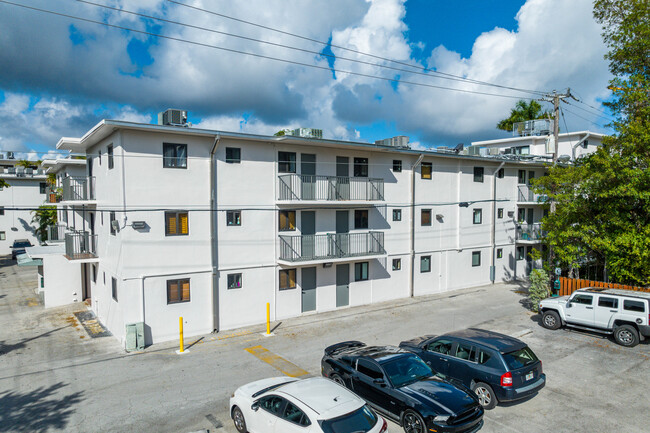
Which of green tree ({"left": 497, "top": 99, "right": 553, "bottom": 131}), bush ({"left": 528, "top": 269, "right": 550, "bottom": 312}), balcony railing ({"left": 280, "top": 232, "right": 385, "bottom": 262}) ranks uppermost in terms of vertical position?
green tree ({"left": 497, "top": 99, "right": 553, "bottom": 131})

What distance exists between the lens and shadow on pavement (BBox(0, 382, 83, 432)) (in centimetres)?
923

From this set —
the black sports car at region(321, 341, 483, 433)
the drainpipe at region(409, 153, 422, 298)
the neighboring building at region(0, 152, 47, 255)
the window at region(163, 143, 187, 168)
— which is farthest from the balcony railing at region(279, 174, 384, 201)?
the neighboring building at region(0, 152, 47, 255)

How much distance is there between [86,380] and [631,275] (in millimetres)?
20274

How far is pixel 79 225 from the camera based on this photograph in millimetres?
23219

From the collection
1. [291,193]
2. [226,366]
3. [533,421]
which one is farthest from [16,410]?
[533,421]

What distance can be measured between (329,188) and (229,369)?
905 centimetres

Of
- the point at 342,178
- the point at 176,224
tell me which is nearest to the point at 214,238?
the point at 176,224

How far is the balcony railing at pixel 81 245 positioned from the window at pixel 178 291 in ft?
20.1

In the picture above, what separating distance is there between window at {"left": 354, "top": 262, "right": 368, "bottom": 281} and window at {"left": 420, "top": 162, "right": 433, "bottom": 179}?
627cm

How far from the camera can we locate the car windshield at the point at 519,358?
9586 mm

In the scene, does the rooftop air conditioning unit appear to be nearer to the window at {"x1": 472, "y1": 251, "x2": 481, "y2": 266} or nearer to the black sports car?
the black sports car

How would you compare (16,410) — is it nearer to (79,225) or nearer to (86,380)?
(86,380)

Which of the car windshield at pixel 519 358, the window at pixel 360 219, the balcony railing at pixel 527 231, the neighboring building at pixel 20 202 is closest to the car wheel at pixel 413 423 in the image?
the car windshield at pixel 519 358

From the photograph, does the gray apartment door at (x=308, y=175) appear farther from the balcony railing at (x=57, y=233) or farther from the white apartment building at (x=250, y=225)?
the balcony railing at (x=57, y=233)
